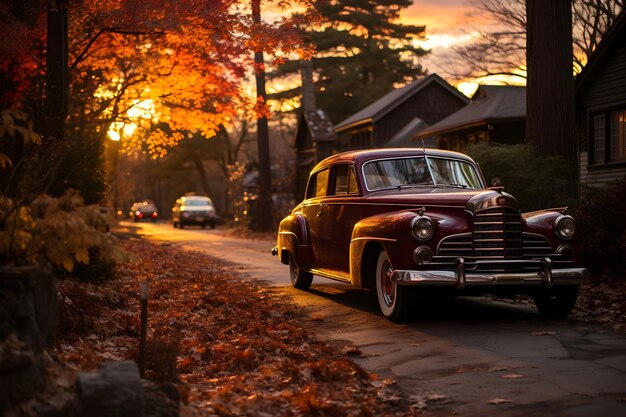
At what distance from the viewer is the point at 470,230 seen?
31.9 feet

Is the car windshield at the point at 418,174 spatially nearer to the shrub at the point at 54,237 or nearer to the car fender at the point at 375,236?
the car fender at the point at 375,236

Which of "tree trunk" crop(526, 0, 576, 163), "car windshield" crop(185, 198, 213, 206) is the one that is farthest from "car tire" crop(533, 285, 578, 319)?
"car windshield" crop(185, 198, 213, 206)

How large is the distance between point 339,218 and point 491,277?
3014 mm

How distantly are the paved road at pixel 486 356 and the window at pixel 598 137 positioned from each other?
15149 millimetres

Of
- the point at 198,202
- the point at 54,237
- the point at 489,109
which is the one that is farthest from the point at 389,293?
the point at 198,202

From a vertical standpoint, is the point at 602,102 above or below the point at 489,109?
below

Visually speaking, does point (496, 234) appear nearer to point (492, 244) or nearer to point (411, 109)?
point (492, 244)

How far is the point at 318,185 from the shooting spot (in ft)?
44.2

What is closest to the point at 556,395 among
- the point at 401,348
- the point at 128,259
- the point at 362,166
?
the point at 401,348

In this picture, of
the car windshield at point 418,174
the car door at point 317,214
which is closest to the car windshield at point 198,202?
the car door at point 317,214

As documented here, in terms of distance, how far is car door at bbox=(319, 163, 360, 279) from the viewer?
1158cm

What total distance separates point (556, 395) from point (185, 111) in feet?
48.5

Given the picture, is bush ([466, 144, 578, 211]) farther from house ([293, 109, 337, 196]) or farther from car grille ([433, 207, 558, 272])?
house ([293, 109, 337, 196])

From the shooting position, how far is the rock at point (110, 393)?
16.1 ft
